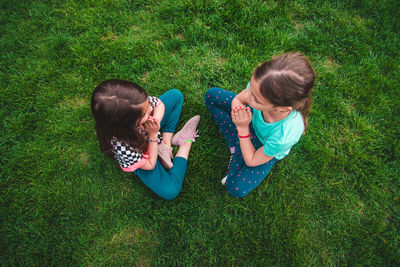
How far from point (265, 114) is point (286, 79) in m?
0.48

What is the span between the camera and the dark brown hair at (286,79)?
132 cm

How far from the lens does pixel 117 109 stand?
1451 millimetres

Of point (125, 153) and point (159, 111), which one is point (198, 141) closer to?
point (159, 111)

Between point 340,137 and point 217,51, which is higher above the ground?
point 217,51

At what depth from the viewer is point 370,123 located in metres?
2.43

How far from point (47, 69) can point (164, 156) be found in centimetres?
182

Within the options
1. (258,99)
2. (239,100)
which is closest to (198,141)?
(239,100)

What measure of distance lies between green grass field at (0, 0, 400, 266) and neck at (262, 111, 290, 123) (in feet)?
2.40

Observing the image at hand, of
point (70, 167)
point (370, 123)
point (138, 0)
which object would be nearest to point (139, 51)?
point (138, 0)

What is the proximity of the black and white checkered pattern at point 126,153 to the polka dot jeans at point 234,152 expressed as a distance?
0.86m

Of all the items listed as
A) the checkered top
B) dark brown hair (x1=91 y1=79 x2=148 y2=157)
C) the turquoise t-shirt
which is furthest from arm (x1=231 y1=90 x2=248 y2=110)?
the checkered top

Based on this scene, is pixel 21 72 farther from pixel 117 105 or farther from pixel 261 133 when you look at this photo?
pixel 261 133

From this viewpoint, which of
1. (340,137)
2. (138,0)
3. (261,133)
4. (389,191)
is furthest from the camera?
(138,0)

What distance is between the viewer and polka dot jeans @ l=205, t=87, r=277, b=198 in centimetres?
198
